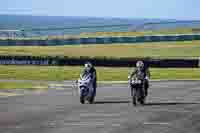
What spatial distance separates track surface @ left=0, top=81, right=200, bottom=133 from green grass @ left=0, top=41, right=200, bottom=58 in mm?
48336

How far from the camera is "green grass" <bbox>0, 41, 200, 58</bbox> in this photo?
82012mm

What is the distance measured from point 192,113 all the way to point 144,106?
9.50 ft

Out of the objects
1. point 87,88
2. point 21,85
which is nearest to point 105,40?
point 21,85

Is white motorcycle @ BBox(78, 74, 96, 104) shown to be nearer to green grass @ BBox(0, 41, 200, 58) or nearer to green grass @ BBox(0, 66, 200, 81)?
green grass @ BBox(0, 66, 200, 81)

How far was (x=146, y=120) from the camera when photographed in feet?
70.0

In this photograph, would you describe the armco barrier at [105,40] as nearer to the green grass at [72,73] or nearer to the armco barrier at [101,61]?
the armco barrier at [101,61]

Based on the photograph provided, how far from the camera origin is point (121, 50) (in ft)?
299

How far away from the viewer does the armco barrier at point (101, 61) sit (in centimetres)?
5750

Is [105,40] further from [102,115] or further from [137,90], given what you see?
[102,115]

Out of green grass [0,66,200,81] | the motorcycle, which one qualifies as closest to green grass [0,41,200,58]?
green grass [0,66,200,81]

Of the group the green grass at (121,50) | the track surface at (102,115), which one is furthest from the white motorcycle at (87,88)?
the green grass at (121,50)

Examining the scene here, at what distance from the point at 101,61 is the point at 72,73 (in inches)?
199

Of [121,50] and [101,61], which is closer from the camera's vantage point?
[101,61]

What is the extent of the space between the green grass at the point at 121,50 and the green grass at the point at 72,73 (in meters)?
19.1
